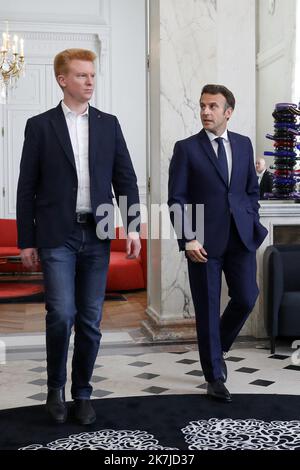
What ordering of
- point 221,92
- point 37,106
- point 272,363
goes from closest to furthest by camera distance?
point 221,92
point 272,363
point 37,106

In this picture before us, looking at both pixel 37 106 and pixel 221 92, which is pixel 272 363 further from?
pixel 37 106

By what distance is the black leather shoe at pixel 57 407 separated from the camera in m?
3.13

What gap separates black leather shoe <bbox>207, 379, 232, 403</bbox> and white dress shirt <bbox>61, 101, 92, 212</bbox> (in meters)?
1.17

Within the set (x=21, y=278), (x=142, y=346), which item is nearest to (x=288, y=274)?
(x=142, y=346)

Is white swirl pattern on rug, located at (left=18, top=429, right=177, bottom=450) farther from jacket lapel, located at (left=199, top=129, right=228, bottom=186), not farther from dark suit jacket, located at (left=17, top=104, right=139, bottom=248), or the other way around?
jacket lapel, located at (left=199, top=129, right=228, bottom=186)

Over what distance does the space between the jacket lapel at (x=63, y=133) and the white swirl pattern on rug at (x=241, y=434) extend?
50.6 inches

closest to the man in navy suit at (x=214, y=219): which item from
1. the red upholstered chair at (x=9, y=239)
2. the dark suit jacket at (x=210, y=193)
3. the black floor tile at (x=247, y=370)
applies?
the dark suit jacket at (x=210, y=193)

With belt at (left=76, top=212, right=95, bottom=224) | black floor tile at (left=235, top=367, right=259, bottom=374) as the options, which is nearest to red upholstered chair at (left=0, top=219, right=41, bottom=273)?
black floor tile at (left=235, top=367, right=259, bottom=374)

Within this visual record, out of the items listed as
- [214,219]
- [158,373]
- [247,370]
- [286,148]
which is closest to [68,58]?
[214,219]

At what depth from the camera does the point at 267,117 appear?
32.9 ft

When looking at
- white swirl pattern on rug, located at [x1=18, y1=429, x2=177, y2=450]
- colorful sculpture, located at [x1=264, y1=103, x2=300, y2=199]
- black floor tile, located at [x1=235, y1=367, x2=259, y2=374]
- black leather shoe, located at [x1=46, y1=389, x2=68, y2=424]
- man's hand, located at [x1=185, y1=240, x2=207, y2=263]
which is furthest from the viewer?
colorful sculpture, located at [x1=264, y1=103, x2=300, y2=199]

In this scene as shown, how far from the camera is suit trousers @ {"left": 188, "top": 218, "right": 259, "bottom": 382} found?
141 inches

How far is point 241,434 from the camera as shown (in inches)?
116

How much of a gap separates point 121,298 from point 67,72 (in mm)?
4620
